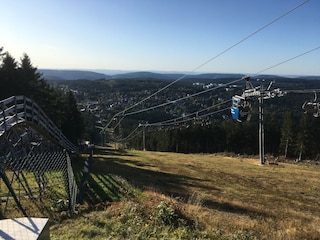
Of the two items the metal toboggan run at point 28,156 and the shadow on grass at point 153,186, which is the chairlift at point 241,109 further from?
the metal toboggan run at point 28,156

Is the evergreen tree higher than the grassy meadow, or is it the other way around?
the grassy meadow

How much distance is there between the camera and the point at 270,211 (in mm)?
17500

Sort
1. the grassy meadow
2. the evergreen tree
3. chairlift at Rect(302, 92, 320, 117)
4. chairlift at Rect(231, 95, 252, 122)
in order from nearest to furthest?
the grassy meadow < chairlift at Rect(302, 92, 320, 117) < chairlift at Rect(231, 95, 252, 122) < the evergreen tree

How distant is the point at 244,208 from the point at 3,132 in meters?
12.2

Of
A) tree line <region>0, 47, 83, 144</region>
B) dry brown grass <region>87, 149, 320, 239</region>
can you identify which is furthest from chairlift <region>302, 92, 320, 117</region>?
tree line <region>0, 47, 83, 144</region>

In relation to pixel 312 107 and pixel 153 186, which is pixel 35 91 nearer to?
pixel 153 186

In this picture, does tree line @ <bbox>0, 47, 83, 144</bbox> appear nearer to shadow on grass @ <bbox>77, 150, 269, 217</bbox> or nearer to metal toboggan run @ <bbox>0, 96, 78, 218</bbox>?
shadow on grass @ <bbox>77, 150, 269, 217</bbox>

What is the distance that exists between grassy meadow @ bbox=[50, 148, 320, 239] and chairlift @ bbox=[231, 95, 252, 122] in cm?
539

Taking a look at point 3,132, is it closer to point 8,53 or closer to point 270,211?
point 270,211

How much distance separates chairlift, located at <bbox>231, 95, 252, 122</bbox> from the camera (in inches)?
1228

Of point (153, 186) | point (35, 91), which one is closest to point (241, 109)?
point (153, 186)

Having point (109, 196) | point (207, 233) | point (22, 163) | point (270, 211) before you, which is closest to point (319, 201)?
point (270, 211)

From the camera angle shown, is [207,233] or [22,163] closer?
[207,233]

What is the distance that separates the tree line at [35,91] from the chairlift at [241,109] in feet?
71.6
